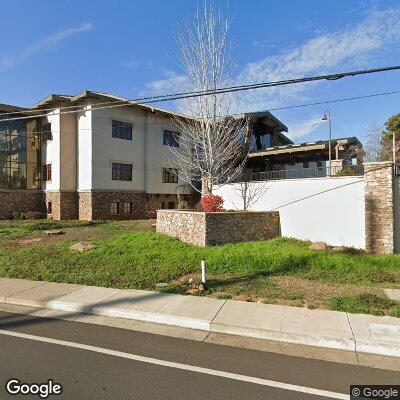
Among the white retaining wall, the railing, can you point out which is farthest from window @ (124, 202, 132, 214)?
the white retaining wall

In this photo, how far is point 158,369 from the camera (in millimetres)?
4418

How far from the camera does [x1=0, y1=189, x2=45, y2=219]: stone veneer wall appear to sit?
24.5 metres

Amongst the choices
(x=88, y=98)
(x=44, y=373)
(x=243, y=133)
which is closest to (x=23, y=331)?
(x=44, y=373)

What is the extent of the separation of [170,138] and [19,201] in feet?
42.8

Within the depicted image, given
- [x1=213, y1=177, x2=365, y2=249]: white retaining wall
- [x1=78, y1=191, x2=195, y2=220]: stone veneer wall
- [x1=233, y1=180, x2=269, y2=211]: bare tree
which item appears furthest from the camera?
[x1=78, y1=191, x2=195, y2=220]: stone veneer wall

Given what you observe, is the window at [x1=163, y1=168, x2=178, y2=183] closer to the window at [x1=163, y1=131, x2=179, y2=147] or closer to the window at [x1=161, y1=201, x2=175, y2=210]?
the window at [x1=161, y1=201, x2=175, y2=210]

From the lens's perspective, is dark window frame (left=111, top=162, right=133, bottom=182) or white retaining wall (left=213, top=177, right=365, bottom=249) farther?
dark window frame (left=111, top=162, right=133, bottom=182)

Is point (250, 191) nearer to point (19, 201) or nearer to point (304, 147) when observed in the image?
point (304, 147)

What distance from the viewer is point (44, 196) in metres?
25.7

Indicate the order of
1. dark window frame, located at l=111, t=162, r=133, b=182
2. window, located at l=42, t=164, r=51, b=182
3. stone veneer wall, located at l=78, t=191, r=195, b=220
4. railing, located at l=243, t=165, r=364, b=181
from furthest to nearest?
window, located at l=42, t=164, r=51, b=182
dark window frame, located at l=111, t=162, r=133, b=182
stone veneer wall, located at l=78, t=191, r=195, b=220
railing, located at l=243, t=165, r=364, b=181

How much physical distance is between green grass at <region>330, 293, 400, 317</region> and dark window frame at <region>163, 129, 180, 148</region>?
2202 cm

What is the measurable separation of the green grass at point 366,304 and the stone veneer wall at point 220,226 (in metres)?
6.29
